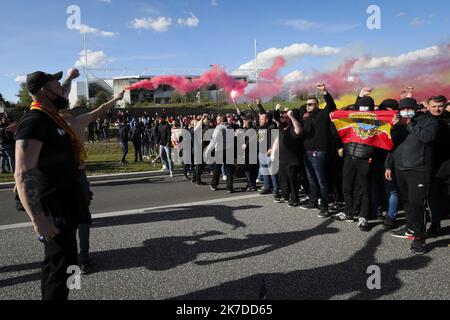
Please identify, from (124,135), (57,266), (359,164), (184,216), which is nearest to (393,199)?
(359,164)

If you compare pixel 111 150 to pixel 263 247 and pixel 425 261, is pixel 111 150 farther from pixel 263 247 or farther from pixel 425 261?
pixel 425 261

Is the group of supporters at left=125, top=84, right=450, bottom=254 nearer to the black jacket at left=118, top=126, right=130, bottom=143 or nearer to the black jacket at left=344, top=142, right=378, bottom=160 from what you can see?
the black jacket at left=344, top=142, right=378, bottom=160

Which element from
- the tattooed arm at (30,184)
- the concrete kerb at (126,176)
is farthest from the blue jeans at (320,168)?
the concrete kerb at (126,176)

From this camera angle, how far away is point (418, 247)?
454 cm

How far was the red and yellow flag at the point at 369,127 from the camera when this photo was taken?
18.2ft

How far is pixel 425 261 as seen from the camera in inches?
169

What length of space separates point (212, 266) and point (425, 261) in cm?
253

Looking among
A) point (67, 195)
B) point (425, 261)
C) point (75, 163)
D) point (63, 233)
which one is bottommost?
point (425, 261)

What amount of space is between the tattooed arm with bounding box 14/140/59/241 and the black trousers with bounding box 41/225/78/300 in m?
0.11

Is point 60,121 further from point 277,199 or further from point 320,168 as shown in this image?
point 277,199

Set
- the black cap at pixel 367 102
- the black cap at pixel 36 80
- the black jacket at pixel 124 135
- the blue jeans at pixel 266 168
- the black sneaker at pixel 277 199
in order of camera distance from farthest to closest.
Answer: the black jacket at pixel 124 135
the blue jeans at pixel 266 168
the black sneaker at pixel 277 199
the black cap at pixel 367 102
the black cap at pixel 36 80

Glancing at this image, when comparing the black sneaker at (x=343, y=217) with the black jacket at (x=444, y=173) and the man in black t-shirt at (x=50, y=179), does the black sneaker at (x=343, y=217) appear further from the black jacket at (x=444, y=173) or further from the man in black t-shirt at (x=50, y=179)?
the man in black t-shirt at (x=50, y=179)

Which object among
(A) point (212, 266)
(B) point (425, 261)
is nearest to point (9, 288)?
(A) point (212, 266)

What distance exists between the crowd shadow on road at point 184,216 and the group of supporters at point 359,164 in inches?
52.2
